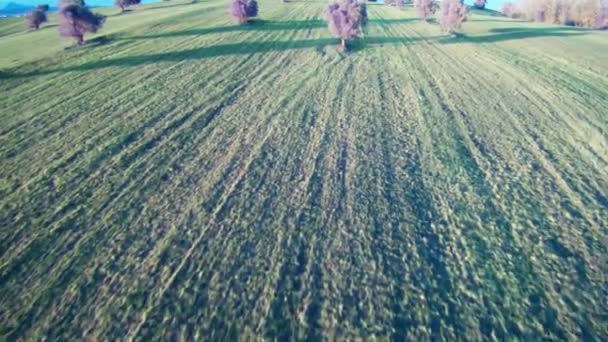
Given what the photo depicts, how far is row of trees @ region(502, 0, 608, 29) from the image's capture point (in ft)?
200

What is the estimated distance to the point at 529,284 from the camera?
377 inches

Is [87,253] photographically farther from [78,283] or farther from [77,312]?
[77,312]

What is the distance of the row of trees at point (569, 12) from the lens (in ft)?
200

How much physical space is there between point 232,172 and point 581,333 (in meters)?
12.4

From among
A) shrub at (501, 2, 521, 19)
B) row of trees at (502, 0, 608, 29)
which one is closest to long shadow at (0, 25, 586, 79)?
row of trees at (502, 0, 608, 29)

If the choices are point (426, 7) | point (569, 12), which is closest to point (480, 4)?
point (569, 12)

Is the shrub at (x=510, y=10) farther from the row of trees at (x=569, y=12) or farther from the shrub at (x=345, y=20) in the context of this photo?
the shrub at (x=345, y=20)

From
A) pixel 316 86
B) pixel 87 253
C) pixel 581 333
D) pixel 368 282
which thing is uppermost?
pixel 316 86

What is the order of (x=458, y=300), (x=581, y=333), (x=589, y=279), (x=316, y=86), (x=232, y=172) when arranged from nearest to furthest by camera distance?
(x=581, y=333) < (x=458, y=300) < (x=589, y=279) < (x=232, y=172) < (x=316, y=86)

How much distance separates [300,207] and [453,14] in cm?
4060

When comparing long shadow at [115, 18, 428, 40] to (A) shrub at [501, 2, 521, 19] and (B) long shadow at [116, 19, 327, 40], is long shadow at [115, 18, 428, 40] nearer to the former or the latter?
(B) long shadow at [116, 19, 327, 40]

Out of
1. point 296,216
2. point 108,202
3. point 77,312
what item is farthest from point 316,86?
point 77,312

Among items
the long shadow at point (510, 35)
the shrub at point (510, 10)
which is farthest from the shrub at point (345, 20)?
the shrub at point (510, 10)

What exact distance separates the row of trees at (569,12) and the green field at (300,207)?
51615 mm
